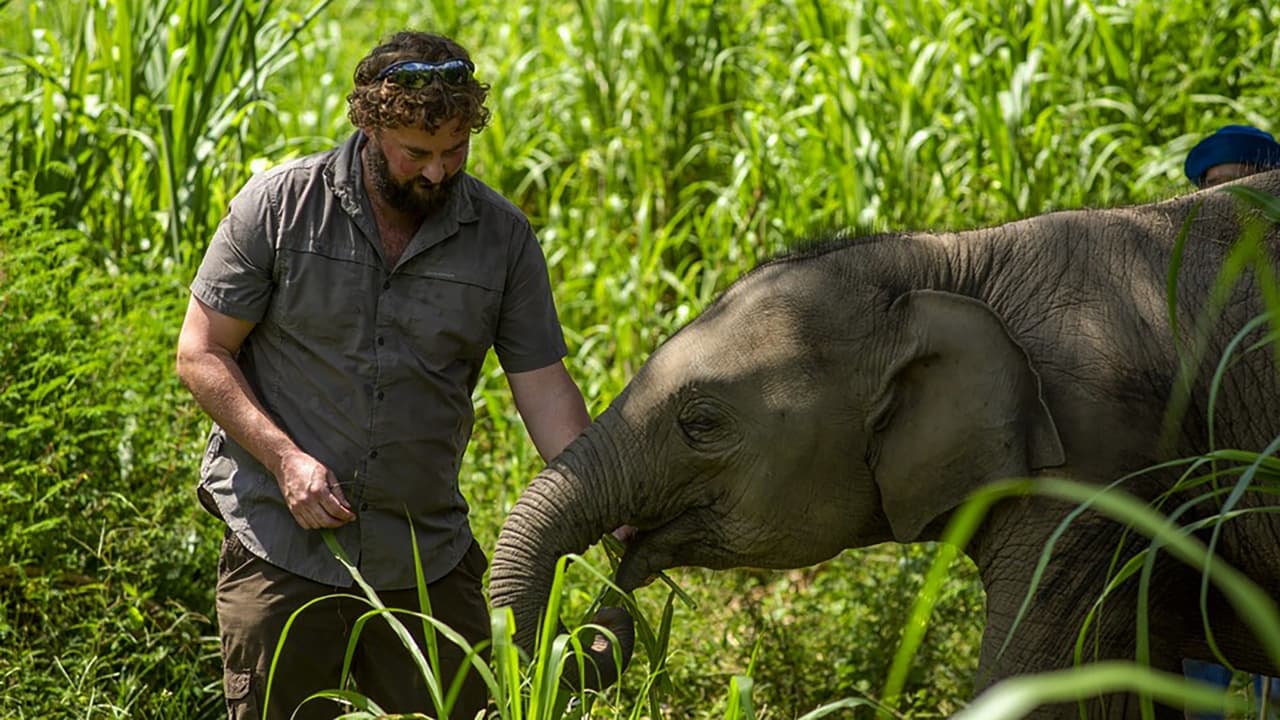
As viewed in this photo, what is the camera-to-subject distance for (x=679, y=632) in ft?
18.2

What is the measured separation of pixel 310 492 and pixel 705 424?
893mm

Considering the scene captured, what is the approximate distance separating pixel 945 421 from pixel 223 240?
1.70 meters

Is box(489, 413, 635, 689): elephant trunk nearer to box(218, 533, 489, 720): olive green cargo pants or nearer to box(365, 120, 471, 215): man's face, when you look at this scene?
box(218, 533, 489, 720): olive green cargo pants

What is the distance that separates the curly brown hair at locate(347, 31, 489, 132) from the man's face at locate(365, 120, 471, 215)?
0.09 ft

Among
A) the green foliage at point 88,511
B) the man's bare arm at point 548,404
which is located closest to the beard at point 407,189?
the man's bare arm at point 548,404

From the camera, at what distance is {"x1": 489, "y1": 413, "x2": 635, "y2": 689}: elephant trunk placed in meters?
3.62

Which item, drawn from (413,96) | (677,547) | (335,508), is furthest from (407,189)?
(677,547)

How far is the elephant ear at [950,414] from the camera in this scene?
3541 millimetres

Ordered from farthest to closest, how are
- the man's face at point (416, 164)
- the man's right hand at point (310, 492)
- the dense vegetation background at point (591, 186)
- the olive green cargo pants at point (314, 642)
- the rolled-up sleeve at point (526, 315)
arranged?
the dense vegetation background at point (591, 186)
the rolled-up sleeve at point (526, 315)
the olive green cargo pants at point (314, 642)
the man's face at point (416, 164)
the man's right hand at point (310, 492)

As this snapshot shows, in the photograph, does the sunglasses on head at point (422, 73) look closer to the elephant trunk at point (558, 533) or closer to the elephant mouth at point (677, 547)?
the elephant trunk at point (558, 533)

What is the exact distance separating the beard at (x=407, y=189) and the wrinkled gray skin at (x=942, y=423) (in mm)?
628

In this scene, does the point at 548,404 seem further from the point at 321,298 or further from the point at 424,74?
the point at 424,74

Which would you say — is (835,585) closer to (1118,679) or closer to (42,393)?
(42,393)

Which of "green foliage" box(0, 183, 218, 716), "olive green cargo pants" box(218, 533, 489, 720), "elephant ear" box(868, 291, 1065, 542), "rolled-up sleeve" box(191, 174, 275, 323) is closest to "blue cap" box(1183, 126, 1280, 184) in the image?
"elephant ear" box(868, 291, 1065, 542)
